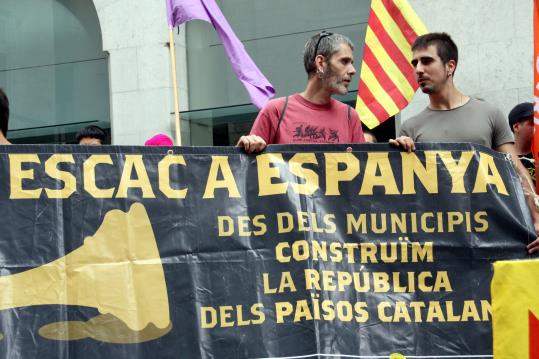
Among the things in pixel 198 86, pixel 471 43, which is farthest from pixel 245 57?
pixel 198 86

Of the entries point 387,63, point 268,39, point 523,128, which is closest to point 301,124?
point 523,128

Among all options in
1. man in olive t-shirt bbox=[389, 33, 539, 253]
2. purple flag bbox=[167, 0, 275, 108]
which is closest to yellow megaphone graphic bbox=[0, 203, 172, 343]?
man in olive t-shirt bbox=[389, 33, 539, 253]

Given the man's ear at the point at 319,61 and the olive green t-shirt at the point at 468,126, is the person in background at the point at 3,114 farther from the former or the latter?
the olive green t-shirt at the point at 468,126

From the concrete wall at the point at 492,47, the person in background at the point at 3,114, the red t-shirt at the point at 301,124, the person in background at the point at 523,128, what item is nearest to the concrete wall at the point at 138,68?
the concrete wall at the point at 492,47

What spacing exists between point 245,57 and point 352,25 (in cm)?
271

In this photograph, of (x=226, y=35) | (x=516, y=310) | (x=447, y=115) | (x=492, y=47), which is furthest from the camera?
(x=492, y=47)

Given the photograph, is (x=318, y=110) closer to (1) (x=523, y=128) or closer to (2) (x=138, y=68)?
(1) (x=523, y=128)

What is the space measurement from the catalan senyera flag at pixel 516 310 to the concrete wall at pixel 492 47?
564 centimetres

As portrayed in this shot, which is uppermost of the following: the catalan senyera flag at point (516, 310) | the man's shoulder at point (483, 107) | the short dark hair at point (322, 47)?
the short dark hair at point (322, 47)

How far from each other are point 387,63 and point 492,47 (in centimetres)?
174

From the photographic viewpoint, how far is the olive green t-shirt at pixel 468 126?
18.9 feet

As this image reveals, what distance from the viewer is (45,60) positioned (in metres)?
12.4

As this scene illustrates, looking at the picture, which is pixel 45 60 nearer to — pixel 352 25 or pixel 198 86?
pixel 198 86

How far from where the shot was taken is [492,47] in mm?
9758
